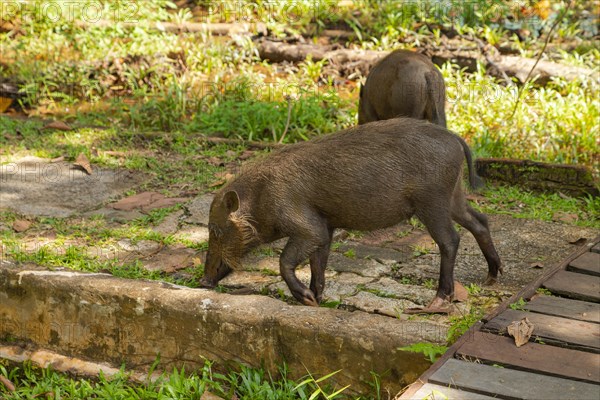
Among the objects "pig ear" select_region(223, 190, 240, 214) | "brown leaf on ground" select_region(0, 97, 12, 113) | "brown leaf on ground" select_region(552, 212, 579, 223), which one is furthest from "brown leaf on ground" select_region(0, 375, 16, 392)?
"brown leaf on ground" select_region(0, 97, 12, 113)

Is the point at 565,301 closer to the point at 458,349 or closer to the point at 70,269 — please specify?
the point at 458,349

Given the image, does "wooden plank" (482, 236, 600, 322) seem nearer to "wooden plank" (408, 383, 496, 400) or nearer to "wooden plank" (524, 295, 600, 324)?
"wooden plank" (524, 295, 600, 324)

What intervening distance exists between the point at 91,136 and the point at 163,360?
513 centimetres

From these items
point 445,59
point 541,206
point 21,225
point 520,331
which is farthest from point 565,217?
point 445,59

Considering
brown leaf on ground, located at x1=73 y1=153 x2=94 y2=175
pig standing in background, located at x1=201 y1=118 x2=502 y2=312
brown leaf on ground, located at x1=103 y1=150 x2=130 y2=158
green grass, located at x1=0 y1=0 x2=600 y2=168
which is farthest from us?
green grass, located at x1=0 y1=0 x2=600 y2=168

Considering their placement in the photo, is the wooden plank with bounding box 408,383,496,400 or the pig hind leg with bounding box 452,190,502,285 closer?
the wooden plank with bounding box 408,383,496,400

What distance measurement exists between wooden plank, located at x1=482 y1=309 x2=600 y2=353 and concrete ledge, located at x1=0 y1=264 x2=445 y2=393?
0.35 metres

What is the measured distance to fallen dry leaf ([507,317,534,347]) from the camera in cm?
411

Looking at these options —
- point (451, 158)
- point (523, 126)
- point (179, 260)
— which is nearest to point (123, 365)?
point (179, 260)

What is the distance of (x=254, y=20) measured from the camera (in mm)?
13258

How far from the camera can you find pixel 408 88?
7008 mm

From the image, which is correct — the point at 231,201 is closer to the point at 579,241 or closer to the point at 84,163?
the point at 579,241

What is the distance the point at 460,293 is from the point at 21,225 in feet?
11.1

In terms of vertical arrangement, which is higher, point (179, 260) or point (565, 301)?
point (565, 301)
